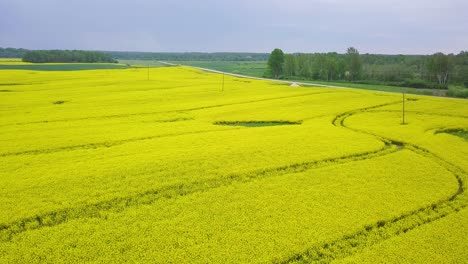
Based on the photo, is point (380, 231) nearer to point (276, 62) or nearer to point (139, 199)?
point (139, 199)

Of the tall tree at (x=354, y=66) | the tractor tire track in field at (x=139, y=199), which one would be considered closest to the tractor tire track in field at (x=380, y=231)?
the tractor tire track in field at (x=139, y=199)

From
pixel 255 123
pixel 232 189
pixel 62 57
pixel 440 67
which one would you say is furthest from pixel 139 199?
pixel 62 57

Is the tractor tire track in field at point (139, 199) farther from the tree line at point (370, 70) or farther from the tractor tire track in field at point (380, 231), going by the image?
the tree line at point (370, 70)

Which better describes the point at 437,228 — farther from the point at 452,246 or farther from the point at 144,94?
the point at 144,94

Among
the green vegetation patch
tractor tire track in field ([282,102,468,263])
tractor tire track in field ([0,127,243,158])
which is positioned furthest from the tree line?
tractor tire track in field ([282,102,468,263])

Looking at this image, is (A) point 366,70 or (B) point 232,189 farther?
(A) point 366,70

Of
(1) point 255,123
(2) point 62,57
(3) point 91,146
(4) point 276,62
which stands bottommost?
(3) point 91,146
